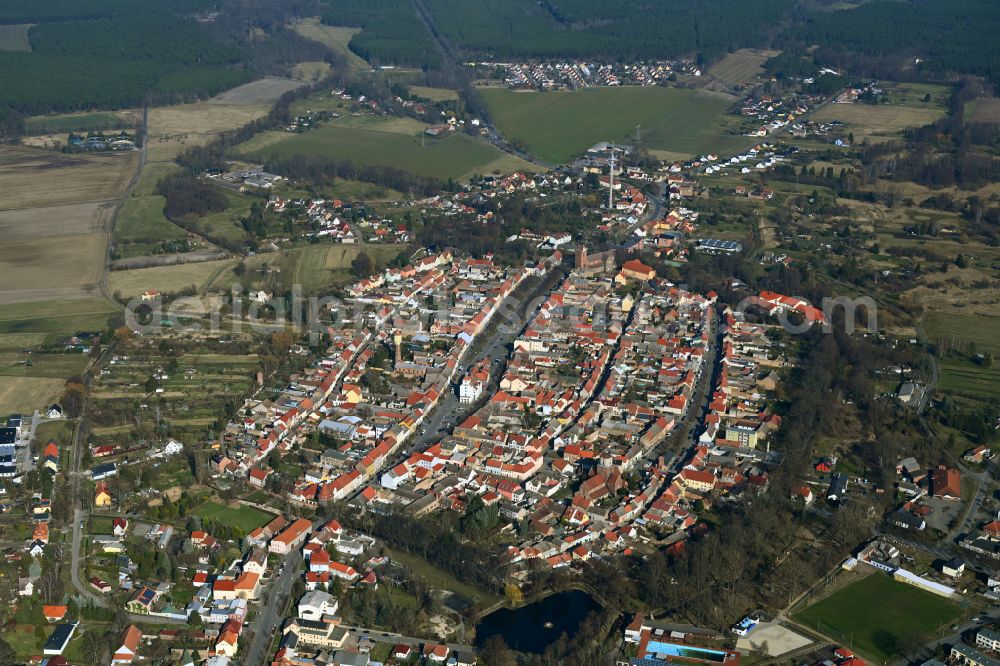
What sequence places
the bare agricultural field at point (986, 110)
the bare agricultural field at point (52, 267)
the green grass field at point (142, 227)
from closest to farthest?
the bare agricultural field at point (52, 267)
the green grass field at point (142, 227)
the bare agricultural field at point (986, 110)

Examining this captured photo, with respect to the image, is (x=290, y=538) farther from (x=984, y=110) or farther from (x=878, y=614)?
(x=984, y=110)

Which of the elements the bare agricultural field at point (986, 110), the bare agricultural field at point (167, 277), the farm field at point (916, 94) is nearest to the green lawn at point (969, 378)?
the bare agricultural field at point (167, 277)

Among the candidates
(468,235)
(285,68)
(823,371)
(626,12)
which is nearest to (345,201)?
(468,235)

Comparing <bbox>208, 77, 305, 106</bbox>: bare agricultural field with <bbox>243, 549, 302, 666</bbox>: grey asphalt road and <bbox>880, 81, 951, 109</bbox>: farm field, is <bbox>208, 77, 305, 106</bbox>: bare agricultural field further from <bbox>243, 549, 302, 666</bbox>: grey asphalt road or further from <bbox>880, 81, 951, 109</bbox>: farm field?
<bbox>243, 549, 302, 666</bbox>: grey asphalt road

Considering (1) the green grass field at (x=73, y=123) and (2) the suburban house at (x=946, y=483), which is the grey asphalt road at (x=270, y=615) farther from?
(1) the green grass field at (x=73, y=123)

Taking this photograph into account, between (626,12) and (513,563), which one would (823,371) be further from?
(626,12)

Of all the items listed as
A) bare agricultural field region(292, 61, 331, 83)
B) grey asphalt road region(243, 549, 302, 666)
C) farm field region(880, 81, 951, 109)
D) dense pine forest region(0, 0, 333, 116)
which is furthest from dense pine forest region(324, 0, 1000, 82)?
grey asphalt road region(243, 549, 302, 666)

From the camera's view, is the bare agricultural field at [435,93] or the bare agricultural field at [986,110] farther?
the bare agricultural field at [435,93]
